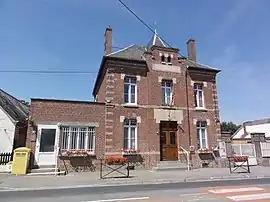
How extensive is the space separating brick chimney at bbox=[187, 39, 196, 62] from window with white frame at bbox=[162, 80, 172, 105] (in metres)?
4.67

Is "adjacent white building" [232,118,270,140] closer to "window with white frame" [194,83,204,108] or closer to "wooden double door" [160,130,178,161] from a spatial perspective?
"window with white frame" [194,83,204,108]

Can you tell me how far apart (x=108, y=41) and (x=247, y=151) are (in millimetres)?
13802

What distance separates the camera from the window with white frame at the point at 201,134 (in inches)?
643

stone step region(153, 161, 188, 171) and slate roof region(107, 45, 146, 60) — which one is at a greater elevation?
slate roof region(107, 45, 146, 60)

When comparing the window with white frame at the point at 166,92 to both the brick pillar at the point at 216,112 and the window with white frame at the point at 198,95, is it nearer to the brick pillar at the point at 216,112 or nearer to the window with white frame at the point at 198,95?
the window with white frame at the point at 198,95

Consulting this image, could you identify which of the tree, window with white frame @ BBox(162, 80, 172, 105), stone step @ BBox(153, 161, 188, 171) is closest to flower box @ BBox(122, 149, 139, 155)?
stone step @ BBox(153, 161, 188, 171)

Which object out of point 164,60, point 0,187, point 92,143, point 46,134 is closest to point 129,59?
point 164,60

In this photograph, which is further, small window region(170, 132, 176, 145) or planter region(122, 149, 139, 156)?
small window region(170, 132, 176, 145)

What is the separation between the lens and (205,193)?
286 inches

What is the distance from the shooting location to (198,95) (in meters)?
17.4

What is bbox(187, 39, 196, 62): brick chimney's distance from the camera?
65.1 ft

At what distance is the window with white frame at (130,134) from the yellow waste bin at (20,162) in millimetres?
5902

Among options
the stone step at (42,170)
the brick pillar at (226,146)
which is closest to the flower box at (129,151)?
the stone step at (42,170)

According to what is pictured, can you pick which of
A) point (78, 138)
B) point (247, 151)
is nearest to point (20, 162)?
point (78, 138)
